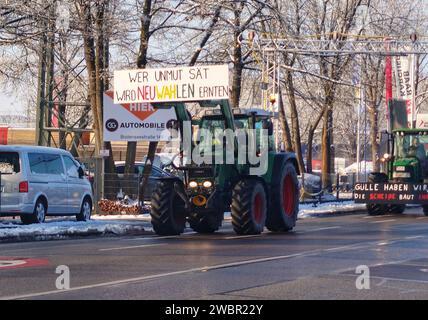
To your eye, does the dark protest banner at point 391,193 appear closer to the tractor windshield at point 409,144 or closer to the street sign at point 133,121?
the tractor windshield at point 409,144

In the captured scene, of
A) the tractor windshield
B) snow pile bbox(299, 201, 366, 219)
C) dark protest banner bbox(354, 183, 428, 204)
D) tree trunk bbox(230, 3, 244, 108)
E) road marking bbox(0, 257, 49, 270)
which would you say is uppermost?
tree trunk bbox(230, 3, 244, 108)

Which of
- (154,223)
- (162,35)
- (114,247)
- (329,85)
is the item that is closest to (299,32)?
(329,85)

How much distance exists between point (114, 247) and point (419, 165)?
648 inches

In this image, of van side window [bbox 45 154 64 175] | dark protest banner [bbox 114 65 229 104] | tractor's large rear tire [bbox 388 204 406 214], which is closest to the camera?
dark protest banner [bbox 114 65 229 104]

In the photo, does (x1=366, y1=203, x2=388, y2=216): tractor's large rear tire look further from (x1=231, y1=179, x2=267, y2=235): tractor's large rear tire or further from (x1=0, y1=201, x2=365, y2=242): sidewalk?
(x1=231, y1=179, x2=267, y2=235): tractor's large rear tire

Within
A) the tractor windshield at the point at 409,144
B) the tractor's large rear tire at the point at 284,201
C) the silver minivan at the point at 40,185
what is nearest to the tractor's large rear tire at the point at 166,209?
the tractor's large rear tire at the point at 284,201

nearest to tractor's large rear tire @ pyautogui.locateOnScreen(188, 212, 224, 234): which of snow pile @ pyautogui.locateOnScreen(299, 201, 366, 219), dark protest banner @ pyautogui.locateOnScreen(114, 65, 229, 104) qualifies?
dark protest banner @ pyautogui.locateOnScreen(114, 65, 229, 104)

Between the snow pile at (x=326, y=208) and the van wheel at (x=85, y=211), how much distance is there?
297 inches

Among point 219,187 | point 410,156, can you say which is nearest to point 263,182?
point 219,187

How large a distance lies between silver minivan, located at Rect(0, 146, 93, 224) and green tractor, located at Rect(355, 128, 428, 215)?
33.2 ft

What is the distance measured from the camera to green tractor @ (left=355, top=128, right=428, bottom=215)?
3009cm

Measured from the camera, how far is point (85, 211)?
25.8 m

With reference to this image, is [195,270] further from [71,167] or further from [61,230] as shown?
[71,167]

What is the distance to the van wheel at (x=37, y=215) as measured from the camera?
22.9 m
